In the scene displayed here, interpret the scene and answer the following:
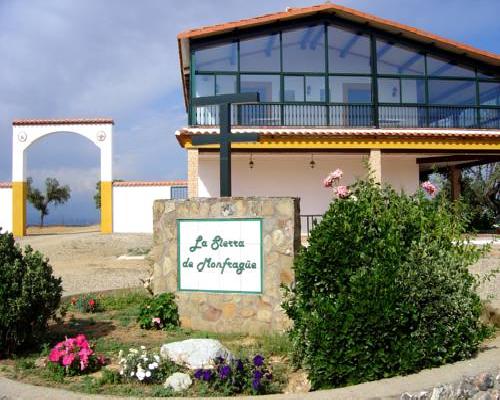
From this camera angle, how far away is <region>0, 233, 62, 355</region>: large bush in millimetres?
5055

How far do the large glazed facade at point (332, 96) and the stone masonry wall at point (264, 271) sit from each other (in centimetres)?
947

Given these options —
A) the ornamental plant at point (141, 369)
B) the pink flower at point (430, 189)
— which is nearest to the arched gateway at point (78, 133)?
the pink flower at point (430, 189)

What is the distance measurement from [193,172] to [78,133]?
8890mm

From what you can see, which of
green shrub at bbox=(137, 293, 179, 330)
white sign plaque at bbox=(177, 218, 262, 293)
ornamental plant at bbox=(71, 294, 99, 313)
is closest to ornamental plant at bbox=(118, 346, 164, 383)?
green shrub at bbox=(137, 293, 179, 330)

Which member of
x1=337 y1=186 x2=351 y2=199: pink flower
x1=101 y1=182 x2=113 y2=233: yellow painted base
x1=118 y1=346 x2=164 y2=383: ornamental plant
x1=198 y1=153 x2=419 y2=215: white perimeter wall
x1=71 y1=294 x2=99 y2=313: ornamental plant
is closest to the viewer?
x1=118 y1=346 x2=164 y2=383: ornamental plant

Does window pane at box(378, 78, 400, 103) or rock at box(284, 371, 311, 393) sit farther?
window pane at box(378, 78, 400, 103)

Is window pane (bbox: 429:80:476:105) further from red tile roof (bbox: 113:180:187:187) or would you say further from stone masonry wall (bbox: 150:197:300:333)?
stone masonry wall (bbox: 150:197:300:333)

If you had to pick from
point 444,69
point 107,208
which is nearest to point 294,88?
point 444,69

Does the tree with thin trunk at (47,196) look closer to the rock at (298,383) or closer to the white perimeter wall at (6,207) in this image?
the white perimeter wall at (6,207)

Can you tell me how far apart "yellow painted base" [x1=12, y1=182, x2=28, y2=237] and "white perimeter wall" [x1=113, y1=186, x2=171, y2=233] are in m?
4.23

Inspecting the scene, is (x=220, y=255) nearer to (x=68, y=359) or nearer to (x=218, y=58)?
(x=68, y=359)

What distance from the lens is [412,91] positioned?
19.7 meters

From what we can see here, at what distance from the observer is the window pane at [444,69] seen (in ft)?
62.9

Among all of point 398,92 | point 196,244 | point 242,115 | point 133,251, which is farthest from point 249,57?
point 196,244
